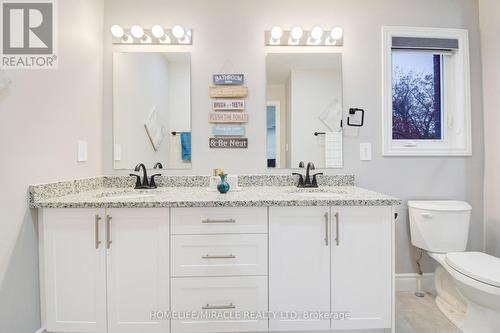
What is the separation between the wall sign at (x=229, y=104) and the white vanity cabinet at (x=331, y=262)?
Result: 886 millimetres

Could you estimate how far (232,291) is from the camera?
51.8 inches

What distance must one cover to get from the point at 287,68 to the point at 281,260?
4.39 feet

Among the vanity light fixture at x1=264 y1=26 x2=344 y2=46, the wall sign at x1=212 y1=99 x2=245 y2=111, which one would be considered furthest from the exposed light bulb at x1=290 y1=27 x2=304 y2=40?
the wall sign at x1=212 y1=99 x2=245 y2=111

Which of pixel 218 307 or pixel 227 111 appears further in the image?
pixel 227 111

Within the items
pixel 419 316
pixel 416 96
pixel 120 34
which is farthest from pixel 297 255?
pixel 120 34

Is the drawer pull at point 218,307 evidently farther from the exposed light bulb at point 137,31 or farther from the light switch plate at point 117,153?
the exposed light bulb at point 137,31

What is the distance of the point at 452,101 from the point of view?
6.56ft

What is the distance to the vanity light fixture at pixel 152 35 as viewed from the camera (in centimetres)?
183

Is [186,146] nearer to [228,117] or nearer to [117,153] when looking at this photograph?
[228,117]

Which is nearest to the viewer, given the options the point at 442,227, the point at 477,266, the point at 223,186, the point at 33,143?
the point at 33,143

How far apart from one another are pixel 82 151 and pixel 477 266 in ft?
7.87

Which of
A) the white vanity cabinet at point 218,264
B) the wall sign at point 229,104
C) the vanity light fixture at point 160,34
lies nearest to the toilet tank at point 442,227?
the white vanity cabinet at point 218,264

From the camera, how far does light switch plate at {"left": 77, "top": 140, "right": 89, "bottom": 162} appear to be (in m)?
1.59

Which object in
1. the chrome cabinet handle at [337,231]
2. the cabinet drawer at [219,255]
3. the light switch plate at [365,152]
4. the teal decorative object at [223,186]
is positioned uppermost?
the light switch plate at [365,152]
